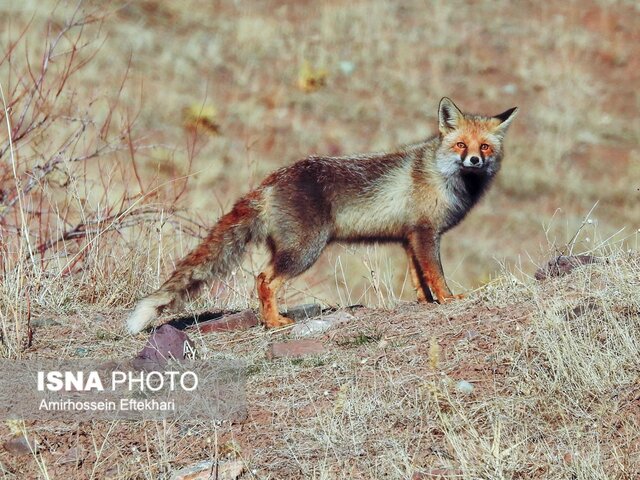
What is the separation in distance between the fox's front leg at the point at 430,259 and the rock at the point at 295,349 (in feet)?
5.06

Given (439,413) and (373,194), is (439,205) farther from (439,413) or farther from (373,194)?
(439,413)

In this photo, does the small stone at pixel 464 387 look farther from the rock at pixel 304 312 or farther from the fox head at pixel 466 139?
the fox head at pixel 466 139

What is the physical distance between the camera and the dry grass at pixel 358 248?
191 inches

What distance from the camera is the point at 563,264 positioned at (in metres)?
6.89

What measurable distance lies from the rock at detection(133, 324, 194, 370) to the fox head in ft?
9.04

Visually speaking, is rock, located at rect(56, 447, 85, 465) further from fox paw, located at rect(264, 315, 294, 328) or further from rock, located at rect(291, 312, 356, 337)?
fox paw, located at rect(264, 315, 294, 328)

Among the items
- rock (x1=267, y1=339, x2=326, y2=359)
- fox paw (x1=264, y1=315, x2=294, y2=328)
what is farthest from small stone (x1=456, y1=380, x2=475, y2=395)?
fox paw (x1=264, y1=315, x2=294, y2=328)

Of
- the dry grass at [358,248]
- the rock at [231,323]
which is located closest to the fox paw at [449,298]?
the dry grass at [358,248]

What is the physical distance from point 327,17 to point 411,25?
Answer: 1.57 meters

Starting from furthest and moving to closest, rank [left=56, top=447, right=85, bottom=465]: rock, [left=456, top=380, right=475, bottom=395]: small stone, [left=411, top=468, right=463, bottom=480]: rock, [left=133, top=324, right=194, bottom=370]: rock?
[left=133, top=324, right=194, bottom=370]: rock < [left=456, top=380, right=475, bottom=395]: small stone < [left=56, top=447, right=85, bottom=465]: rock < [left=411, top=468, right=463, bottom=480]: rock

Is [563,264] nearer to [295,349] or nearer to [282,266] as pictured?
[282,266]

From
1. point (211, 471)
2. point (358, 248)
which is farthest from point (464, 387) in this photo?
point (358, 248)

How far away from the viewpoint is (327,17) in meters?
18.2

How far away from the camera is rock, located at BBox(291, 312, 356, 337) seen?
6637mm
